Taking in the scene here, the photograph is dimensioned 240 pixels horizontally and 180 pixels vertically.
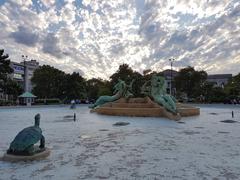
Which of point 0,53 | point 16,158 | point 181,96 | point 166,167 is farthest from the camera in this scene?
point 181,96

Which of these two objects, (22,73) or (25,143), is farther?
(22,73)

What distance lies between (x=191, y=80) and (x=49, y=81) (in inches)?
1352

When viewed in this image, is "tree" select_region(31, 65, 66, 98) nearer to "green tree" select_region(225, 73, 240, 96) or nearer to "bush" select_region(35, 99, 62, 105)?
"bush" select_region(35, 99, 62, 105)

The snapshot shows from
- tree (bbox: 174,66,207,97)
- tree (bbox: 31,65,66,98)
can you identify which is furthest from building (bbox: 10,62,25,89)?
tree (bbox: 174,66,207,97)

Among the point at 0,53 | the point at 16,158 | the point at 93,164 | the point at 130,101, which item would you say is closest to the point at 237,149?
the point at 93,164

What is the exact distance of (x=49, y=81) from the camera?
53.8 metres

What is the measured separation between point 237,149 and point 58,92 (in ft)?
166

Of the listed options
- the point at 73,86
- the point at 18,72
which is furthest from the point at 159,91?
the point at 18,72

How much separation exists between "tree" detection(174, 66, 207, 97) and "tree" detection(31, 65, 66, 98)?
2984 cm

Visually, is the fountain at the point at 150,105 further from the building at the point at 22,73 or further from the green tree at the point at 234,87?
the building at the point at 22,73

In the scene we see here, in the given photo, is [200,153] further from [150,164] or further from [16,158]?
[16,158]

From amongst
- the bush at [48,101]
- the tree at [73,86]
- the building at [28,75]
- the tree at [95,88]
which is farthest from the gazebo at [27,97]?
the building at [28,75]

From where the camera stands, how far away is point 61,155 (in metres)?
6.76

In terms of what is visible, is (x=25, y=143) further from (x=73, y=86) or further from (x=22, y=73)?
(x=22, y=73)
